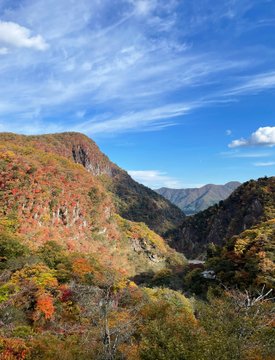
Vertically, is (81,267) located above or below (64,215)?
below

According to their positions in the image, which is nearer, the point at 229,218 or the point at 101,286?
the point at 101,286

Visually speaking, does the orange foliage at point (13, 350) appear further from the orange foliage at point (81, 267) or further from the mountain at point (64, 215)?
the mountain at point (64, 215)

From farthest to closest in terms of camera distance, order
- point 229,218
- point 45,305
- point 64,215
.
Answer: point 229,218 → point 64,215 → point 45,305

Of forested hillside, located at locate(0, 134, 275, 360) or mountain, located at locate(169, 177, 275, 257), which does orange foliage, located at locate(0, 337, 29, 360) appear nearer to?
forested hillside, located at locate(0, 134, 275, 360)

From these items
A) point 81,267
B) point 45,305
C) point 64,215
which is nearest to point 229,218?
point 64,215

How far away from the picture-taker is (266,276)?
46.3 m

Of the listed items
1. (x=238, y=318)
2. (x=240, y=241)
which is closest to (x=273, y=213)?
(x=240, y=241)

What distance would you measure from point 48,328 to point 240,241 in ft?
A: 122

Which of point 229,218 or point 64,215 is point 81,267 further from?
point 229,218

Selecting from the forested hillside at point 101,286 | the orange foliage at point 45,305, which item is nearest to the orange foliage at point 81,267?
the forested hillside at point 101,286

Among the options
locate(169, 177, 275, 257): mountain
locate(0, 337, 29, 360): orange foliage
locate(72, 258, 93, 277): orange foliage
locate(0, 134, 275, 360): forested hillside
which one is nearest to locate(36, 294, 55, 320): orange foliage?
locate(0, 134, 275, 360): forested hillside

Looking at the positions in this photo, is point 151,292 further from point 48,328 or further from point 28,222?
point 28,222

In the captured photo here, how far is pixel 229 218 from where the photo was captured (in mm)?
123375

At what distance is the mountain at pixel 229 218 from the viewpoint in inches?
4065
